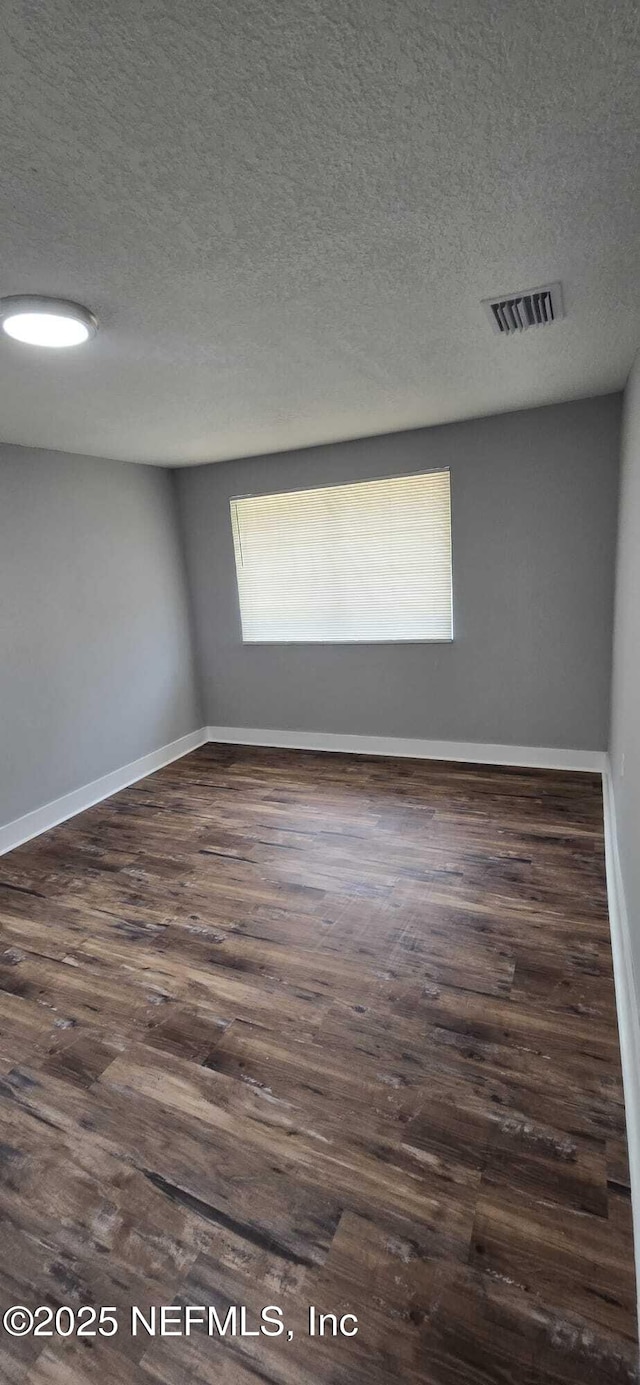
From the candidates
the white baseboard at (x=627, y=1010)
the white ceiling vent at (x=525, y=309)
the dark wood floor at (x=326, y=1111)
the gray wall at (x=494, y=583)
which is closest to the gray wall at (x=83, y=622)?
the gray wall at (x=494, y=583)

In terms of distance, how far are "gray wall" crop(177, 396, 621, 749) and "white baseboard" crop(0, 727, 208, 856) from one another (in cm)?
110

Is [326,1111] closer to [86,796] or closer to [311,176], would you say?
[311,176]

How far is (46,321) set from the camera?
1.82m

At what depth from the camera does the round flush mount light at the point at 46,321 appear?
171cm

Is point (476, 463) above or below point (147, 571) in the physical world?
above

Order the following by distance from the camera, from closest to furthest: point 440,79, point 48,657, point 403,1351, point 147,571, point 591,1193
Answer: point 440,79 → point 403,1351 → point 591,1193 → point 48,657 → point 147,571

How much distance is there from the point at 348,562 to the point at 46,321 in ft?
9.71

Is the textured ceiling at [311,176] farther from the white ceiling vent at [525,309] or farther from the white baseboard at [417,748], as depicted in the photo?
the white baseboard at [417,748]

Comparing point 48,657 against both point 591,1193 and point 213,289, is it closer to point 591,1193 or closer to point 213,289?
point 213,289

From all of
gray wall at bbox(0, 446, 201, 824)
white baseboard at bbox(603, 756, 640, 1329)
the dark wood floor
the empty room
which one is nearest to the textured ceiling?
the empty room

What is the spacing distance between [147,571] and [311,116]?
3.94m

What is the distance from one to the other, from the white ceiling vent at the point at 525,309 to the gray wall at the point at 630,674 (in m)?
0.70

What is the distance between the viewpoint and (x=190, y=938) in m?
2.60

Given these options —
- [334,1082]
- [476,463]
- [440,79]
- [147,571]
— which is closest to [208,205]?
[440,79]
